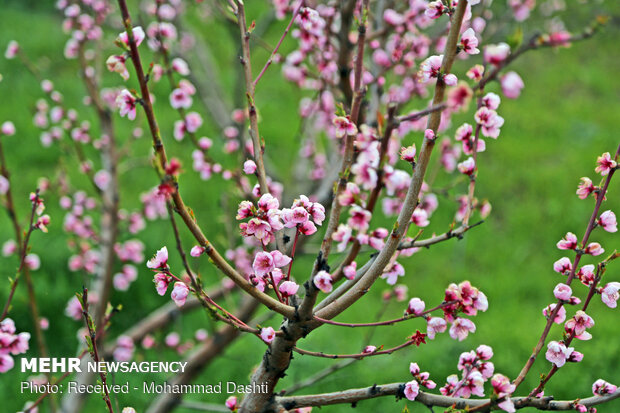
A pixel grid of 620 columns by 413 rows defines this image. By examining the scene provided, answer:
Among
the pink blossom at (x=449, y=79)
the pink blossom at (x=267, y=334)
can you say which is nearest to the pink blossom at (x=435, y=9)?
the pink blossom at (x=449, y=79)

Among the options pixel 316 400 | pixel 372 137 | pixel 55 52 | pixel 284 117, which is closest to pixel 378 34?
pixel 372 137

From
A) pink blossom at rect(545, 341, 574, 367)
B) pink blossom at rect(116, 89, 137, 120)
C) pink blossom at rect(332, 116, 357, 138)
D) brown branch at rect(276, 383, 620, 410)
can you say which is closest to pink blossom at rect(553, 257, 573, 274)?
pink blossom at rect(545, 341, 574, 367)

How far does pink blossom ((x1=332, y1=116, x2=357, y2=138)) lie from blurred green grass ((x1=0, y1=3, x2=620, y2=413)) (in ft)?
4.66

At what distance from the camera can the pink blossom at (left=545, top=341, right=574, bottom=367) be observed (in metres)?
1.47

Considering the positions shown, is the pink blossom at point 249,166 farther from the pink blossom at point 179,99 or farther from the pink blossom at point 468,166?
the pink blossom at point 179,99

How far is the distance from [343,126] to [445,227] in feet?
14.4

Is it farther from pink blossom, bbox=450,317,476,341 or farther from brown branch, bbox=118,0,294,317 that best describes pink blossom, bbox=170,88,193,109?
pink blossom, bbox=450,317,476,341

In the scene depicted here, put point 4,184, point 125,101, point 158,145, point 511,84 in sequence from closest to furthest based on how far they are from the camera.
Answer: point 511,84 → point 158,145 → point 125,101 → point 4,184

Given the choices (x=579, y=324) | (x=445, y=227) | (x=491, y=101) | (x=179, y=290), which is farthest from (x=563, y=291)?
(x=445, y=227)

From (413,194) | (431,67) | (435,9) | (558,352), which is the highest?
(435,9)

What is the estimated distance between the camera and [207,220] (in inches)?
221

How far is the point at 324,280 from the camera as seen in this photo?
1.25m

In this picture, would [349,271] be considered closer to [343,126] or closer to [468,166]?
[343,126]

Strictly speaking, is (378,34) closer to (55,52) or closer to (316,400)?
(316,400)
